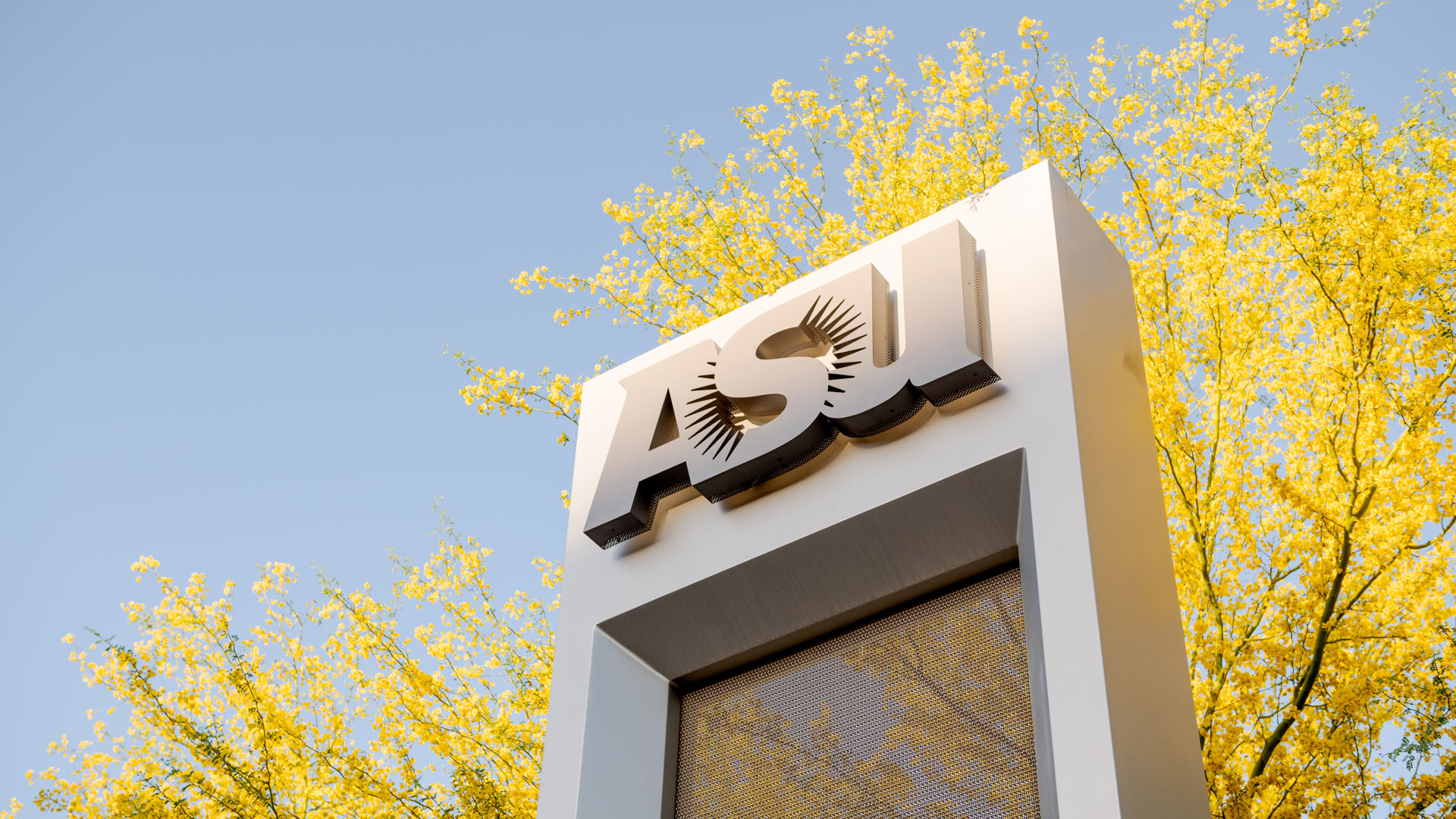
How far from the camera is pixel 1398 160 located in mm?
5598

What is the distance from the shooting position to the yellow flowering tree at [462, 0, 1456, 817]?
16.0ft

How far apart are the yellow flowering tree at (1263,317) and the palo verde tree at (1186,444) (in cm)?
1

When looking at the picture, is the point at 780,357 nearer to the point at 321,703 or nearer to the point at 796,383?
the point at 796,383

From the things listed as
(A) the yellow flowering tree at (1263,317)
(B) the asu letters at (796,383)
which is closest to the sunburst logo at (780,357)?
(B) the asu letters at (796,383)

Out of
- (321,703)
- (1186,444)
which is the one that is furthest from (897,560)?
(321,703)

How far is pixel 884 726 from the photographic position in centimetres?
322

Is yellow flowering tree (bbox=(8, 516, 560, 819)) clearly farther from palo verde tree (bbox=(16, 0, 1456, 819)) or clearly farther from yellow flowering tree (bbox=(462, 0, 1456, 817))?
yellow flowering tree (bbox=(462, 0, 1456, 817))

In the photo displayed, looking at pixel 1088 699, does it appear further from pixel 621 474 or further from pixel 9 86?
pixel 9 86

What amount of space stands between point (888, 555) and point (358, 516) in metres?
17.1

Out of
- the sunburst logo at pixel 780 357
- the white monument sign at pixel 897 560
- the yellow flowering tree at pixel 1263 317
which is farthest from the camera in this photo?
the yellow flowering tree at pixel 1263 317

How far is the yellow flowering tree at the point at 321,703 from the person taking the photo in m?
6.54

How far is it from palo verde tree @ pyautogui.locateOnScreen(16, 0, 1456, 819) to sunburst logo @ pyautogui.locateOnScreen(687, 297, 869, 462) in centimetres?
174

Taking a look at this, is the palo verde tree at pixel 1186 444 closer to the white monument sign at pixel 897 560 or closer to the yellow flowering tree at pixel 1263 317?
the yellow flowering tree at pixel 1263 317

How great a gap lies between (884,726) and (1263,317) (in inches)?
143
